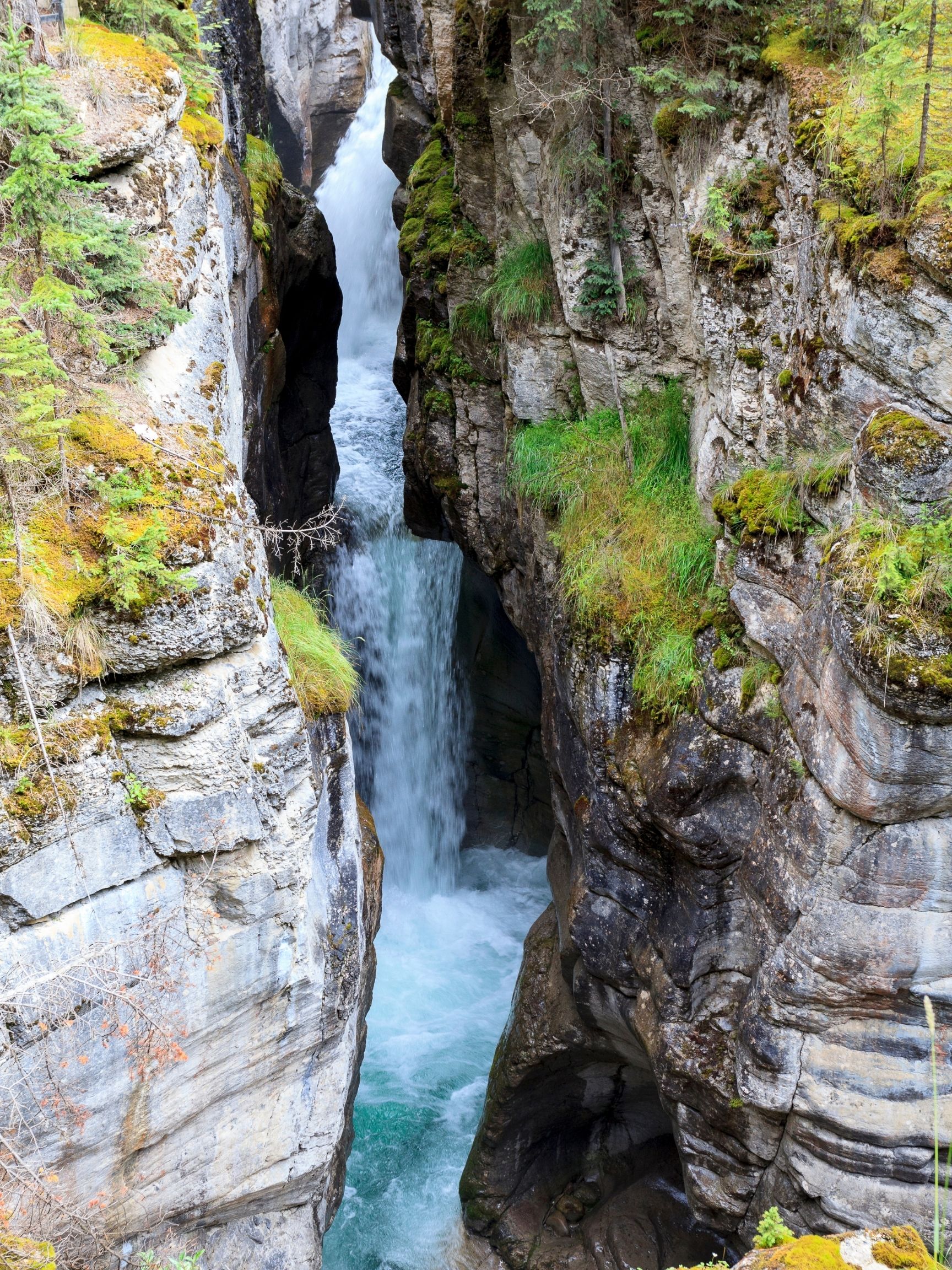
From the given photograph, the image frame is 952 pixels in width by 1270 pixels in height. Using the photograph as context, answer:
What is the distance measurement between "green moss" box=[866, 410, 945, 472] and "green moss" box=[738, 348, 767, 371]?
191 centimetres

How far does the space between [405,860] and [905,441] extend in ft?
35.1

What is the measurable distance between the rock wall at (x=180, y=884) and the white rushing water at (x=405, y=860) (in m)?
3.30

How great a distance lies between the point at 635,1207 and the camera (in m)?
10.4

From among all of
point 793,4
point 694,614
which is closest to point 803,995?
point 694,614

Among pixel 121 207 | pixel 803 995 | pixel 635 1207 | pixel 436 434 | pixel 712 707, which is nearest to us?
pixel 121 207

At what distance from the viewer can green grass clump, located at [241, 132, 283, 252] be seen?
465 inches

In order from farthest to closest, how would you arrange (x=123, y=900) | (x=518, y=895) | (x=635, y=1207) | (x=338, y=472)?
(x=338, y=472) < (x=518, y=895) < (x=635, y=1207) < (x=123, y=900)

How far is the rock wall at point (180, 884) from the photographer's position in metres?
5.52

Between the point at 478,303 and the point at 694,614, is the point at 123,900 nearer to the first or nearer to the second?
the point at 694,614

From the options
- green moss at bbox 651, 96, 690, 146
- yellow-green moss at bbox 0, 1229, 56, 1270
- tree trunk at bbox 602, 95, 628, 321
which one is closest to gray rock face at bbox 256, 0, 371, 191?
tree trunk at bbox 602, 95, 628, 321

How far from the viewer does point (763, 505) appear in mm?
7461

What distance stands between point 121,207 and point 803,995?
7049 mm

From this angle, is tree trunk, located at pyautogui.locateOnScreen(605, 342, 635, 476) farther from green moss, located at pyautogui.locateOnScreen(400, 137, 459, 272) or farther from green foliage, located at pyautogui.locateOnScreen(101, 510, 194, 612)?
green foliage, located at pyautogui.locateOnScreen(101, 510, 194, 612)

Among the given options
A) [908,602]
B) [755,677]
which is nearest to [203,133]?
[755,677]
